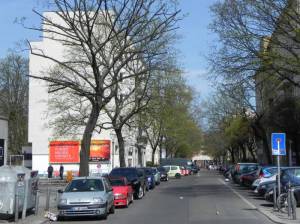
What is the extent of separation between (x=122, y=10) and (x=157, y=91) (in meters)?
17.4

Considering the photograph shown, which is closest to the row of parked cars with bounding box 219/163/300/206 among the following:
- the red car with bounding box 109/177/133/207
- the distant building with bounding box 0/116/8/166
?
the red car with bounding box 109/177/133/207

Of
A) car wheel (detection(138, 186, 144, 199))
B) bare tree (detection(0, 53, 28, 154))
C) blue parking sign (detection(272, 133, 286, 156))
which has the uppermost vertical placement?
bare tree (detection(0, 53, 28, 154))

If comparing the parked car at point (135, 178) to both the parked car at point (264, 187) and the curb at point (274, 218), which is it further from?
the curb at point (274, 218)

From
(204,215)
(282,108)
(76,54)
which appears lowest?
(204,215)

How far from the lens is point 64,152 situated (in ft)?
256

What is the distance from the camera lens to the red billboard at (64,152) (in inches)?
3054

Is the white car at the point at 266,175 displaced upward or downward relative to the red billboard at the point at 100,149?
downward

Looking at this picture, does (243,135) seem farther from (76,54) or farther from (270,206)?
(270,206)

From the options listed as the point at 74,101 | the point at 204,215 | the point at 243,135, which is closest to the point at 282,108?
the point at 74,101

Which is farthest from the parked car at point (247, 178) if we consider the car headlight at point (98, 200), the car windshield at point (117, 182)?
the car headlight at point (98, 200)

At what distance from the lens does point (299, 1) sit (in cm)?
3086

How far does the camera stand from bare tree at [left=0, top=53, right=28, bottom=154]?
71.0m

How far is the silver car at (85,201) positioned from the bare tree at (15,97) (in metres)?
47.4

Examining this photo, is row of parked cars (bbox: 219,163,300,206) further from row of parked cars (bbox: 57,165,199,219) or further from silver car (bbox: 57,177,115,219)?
silver car (bbox: 57,177,115,219)
